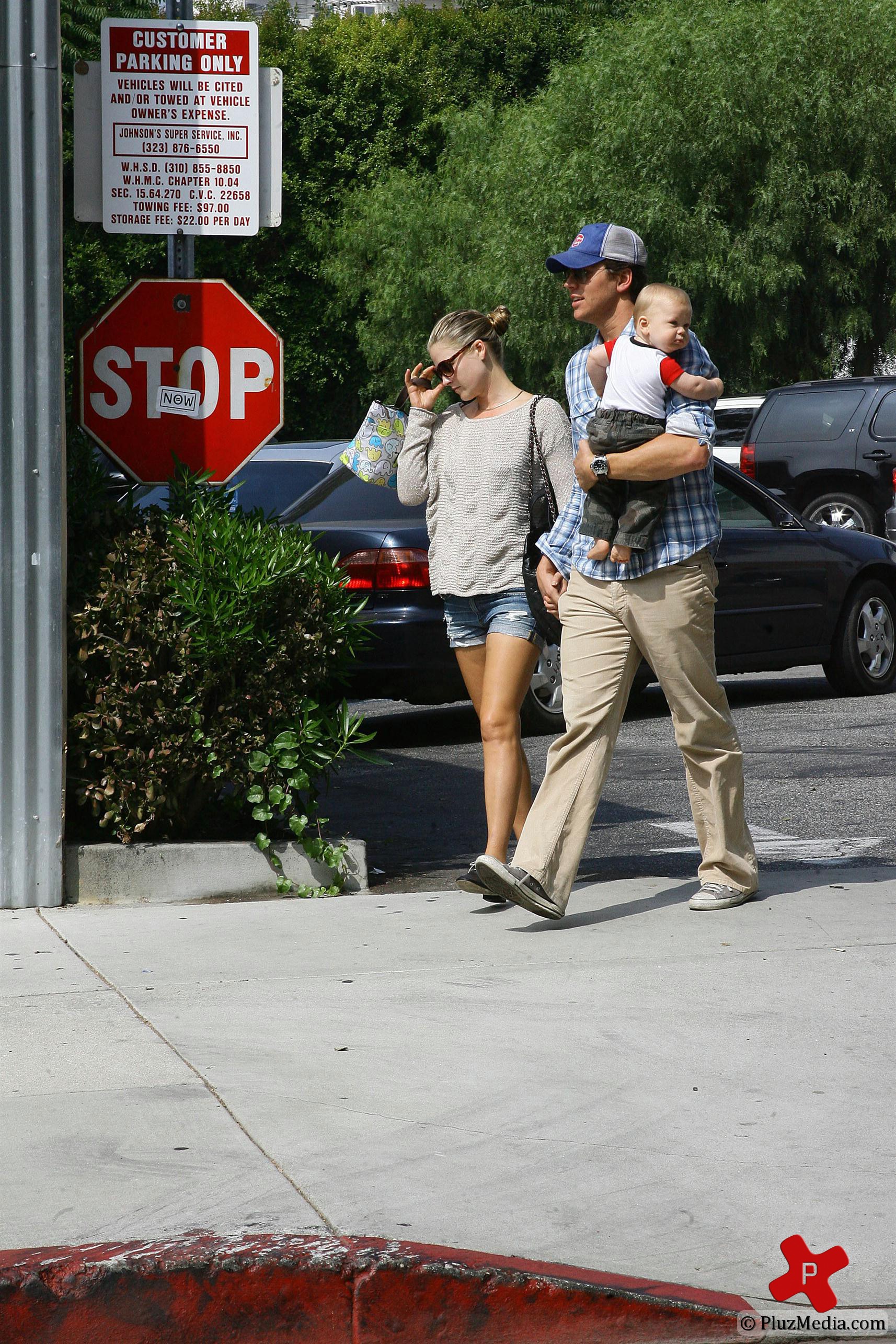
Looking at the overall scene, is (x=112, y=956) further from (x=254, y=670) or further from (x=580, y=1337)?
(x=580, y=1337)

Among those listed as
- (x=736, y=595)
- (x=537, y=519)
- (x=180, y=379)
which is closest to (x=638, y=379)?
(x=537, y=519)

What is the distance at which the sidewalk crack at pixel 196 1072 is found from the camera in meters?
3.33

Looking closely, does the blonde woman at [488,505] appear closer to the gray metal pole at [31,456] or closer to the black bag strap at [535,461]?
the black bag strap at [535,461]

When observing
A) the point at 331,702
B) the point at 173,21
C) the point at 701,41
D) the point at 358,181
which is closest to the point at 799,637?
the point at 331,702

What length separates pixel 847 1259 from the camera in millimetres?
3139

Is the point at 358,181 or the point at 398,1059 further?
the point at 358,181

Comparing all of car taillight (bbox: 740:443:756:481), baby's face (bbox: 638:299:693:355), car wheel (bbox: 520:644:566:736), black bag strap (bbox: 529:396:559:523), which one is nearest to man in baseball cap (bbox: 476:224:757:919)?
baby's face (bbox: 638:299:693:355)

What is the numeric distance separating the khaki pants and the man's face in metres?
0.79

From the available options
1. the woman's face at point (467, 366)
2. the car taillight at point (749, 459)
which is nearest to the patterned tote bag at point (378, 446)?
the woman's face at point (467, 366)

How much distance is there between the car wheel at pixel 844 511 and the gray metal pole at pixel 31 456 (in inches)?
547

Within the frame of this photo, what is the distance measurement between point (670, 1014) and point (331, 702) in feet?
6.99

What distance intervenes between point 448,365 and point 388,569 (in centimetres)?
345

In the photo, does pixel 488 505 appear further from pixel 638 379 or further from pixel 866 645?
pixel 866 645

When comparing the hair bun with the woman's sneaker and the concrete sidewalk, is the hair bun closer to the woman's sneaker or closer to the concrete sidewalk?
the woman's sneaker
